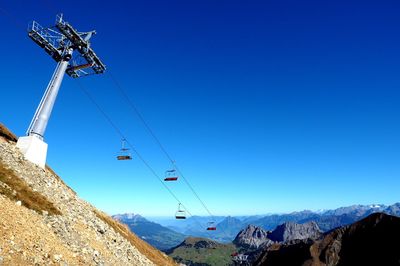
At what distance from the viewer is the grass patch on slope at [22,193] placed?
107ft

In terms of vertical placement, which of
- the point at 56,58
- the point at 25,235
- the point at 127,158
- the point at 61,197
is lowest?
the point at 25,235

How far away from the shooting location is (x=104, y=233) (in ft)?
141

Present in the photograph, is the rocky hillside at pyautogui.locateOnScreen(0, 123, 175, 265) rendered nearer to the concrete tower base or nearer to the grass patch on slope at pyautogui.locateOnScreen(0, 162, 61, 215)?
the grass patch on slope at pyautogui.locateOnScreen(0, 162, 61, 215)

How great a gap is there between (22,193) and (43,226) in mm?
6531

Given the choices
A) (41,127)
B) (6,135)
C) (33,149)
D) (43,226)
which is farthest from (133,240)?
(43,226)

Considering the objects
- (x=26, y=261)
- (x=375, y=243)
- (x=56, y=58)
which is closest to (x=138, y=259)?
(x=26, y=261)

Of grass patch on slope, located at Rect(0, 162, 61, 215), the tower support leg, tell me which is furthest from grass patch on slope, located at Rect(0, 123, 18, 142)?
grass patch on slope, located at Rect(0, 162, 61, 215)

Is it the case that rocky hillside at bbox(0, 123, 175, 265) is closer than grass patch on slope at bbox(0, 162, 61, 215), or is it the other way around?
rocky hillside at bbox(0, 123, 175, 265)

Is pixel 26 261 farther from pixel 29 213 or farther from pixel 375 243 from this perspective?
pixel 375 243

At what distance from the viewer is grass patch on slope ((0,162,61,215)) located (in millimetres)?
32562

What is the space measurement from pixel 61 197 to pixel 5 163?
766 cm

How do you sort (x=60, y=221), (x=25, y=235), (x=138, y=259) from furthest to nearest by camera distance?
1. (x=138, y=259)
2. (x=60, y=221)
3. (x=25, y=235)

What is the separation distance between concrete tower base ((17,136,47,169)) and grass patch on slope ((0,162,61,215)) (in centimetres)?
817

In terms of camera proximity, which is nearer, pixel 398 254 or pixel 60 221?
pixel 60 221
